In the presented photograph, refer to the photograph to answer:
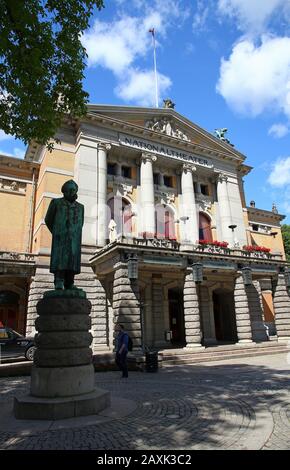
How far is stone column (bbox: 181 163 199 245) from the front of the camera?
26055 mm

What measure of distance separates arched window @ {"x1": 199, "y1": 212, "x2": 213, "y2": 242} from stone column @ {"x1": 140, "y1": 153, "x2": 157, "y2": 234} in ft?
17.8

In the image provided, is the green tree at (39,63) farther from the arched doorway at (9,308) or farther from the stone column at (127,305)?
the arched doorway at (9,308)

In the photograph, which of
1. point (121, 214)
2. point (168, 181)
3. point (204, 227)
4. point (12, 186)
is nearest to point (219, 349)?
point (121, 214)

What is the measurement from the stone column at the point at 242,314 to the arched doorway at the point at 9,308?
14281 millimetres

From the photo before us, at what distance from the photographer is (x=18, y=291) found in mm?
21859

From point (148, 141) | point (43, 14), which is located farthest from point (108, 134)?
point (43, 14)

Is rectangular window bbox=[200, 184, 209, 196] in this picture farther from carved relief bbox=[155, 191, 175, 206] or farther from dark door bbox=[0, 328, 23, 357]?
dark door bbox=[0, 328, 23, 357]

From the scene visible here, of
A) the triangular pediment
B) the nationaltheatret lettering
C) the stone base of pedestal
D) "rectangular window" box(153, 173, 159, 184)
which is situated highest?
the triangular pediment

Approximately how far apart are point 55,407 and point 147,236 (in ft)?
50.9

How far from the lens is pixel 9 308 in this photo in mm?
21750

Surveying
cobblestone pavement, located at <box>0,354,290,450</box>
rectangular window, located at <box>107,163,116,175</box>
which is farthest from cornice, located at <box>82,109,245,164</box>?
cobblestone pavement, located at <box>0,354,290,450</box>

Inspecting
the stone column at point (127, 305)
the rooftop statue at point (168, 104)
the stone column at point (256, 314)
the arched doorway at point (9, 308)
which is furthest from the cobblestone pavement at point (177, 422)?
the rooftop statue at point (168, 104)

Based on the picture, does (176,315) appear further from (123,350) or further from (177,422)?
(177,422)

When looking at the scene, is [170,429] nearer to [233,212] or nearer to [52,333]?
[52,333]
